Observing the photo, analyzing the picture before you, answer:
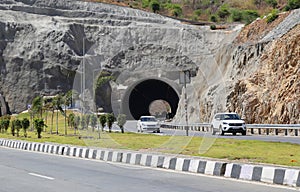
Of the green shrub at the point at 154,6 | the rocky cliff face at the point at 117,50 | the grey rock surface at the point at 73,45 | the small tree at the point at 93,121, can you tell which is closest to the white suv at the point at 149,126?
the rocky cliff face at the point at 117,50

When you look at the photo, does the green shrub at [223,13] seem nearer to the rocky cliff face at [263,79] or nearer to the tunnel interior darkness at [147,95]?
the tunnel interior darkness at [147,95]

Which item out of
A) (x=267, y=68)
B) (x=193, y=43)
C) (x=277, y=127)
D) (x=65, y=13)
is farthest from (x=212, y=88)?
(x=65, y=13)

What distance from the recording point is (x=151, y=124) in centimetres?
4444

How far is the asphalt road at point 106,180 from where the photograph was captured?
40.3ft

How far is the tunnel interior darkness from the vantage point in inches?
3095

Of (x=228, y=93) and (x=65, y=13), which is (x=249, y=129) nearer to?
(x=228, y=93)

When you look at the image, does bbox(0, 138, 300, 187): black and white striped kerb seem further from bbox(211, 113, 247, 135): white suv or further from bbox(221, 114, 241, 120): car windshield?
bbox(221, 114, 241, 120): car windshield

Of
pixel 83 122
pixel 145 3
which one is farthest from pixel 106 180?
pixel 145 3

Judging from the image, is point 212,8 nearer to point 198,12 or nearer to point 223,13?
point 198,12

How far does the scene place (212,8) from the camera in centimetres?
15212

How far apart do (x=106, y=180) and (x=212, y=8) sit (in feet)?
463

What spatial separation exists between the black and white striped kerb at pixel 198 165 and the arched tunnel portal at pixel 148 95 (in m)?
53.0

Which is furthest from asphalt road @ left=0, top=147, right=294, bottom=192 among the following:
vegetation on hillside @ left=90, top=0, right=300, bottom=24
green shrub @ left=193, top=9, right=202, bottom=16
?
green shrub @ left=193, top=9, right=202, bottom=16

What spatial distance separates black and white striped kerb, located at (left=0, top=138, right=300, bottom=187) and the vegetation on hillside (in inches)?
4033
